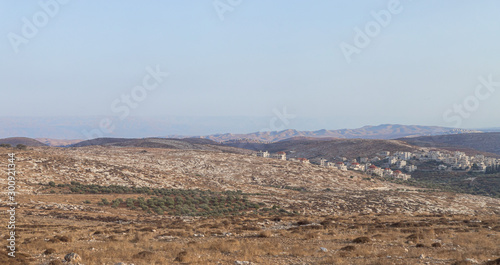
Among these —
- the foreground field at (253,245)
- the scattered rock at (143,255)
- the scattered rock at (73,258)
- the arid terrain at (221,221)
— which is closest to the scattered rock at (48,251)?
the foreground field at (253,245)

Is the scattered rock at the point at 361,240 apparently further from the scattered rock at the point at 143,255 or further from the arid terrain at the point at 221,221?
the scattered rock at the point at 143,255

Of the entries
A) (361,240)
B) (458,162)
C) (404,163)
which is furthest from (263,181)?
(458,162)

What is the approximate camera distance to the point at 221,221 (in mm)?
26391

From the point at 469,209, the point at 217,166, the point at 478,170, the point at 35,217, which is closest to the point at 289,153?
the point at 478,170

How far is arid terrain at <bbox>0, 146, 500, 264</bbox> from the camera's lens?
13.8 meters

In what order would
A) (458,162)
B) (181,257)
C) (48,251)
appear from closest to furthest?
1. (181,257)
2. (48,251)
3. (458,162)

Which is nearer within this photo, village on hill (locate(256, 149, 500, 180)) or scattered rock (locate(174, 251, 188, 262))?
scattered rock (locate(174, 251, 188, 262))

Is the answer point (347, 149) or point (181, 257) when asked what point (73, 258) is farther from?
point (347, 149)

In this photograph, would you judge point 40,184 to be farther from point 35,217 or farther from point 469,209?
point 469,209

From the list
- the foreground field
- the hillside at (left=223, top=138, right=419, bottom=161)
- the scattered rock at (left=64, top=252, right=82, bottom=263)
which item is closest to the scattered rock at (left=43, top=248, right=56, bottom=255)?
the foreground field

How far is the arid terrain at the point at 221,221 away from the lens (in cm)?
1375

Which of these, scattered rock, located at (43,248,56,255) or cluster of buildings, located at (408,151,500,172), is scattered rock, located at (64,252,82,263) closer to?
scattered rock, located at (43,248,56,255)

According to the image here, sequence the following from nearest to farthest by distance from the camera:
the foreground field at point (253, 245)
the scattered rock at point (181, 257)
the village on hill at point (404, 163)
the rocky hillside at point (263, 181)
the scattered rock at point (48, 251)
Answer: the scattered rock at point (181, 257)
the foreground field at point (253, 245)
the scattered rock at point (48, 251)
the rocky hillside at point (263, 181)
the village on hill at point (404, 163)

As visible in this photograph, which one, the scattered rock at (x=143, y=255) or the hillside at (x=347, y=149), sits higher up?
the scattered rock at (x=143, y=255)
